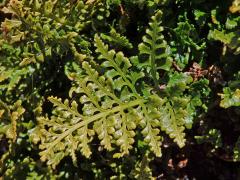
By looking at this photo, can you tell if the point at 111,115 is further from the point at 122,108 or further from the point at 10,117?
the point at 10,117

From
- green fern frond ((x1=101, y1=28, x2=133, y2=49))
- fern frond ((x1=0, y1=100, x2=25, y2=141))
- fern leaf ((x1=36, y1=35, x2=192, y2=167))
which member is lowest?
fern frond ((x1=0, y1=100, x2=25, y2=141))

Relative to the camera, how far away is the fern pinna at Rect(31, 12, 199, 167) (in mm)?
2373

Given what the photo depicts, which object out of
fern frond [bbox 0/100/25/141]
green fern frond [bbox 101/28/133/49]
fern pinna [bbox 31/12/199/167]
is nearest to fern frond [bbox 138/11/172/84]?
fern pinna [bbox 31/12/199/167]

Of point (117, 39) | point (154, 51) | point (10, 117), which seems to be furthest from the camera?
point (10, 117)

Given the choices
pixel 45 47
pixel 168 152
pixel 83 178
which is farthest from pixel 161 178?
pixel 45 47

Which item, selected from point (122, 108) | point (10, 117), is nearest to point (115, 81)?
point (122, 108)

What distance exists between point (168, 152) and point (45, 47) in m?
0.86

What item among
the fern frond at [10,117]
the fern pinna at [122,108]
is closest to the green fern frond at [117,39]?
the fern pinna at [122,108]

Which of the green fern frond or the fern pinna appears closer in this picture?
the fern pinna

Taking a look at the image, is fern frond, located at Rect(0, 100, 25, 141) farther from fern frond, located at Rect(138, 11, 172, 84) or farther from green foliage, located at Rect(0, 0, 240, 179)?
fern frond, located at Rect(138, 11, 172, 84)

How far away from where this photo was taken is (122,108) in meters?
2.44

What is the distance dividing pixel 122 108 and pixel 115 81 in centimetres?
13

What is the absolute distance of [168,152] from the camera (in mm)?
2914

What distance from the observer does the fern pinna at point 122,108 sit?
2373mm
